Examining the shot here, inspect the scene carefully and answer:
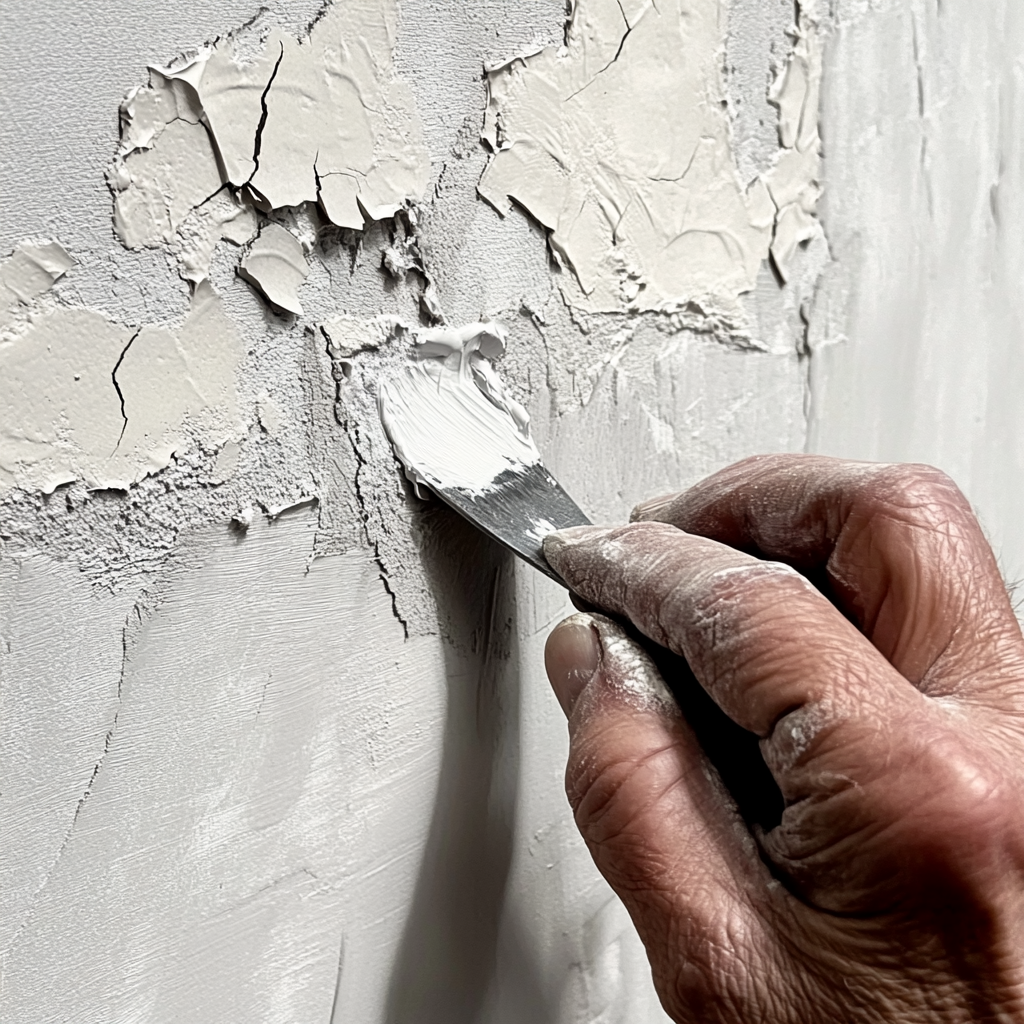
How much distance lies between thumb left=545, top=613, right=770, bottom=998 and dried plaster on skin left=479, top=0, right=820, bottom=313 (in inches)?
15.5

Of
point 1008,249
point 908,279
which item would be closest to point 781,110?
point 908,279

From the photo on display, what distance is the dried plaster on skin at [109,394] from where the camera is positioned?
502mm

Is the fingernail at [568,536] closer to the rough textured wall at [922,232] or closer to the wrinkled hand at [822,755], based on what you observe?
the wrinkled hand at [822,755]

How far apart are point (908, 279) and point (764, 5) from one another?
0.38 meters

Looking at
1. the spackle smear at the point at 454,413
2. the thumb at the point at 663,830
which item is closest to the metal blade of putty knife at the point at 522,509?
the spackle smear at the point at 454,413

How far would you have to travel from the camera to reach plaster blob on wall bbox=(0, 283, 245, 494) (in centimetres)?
50

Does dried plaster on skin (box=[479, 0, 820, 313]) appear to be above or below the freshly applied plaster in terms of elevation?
above

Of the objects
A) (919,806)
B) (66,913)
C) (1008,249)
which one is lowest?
(66,913)

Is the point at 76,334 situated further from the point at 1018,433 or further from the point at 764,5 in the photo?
the point at 1018,433

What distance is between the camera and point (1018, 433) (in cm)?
128

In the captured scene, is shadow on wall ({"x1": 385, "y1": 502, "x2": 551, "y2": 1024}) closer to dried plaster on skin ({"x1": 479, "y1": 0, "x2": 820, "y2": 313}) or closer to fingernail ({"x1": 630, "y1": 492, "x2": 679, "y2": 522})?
fingernail ({"x1": 630, "y1": 492, "x2": 679, "y2": 522})

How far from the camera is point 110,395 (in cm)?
53

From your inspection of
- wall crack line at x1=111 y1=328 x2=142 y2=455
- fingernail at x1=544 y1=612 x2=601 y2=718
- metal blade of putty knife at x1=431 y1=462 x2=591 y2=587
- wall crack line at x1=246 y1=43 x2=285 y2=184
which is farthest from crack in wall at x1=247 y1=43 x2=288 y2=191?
fingernail at x1=544 y1=612 x2=601 y2=718

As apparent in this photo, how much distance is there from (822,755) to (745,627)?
0.27 feet
